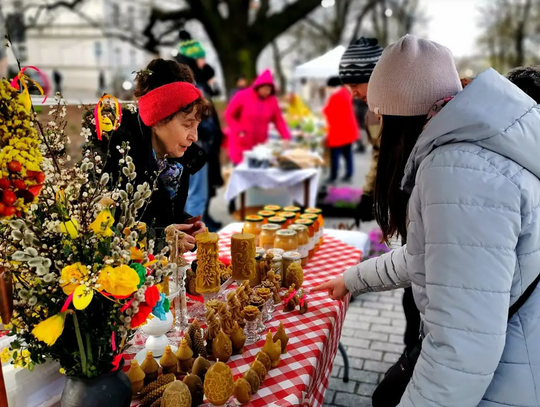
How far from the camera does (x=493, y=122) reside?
39.4 inches

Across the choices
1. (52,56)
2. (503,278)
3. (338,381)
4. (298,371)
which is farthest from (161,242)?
(52,56)

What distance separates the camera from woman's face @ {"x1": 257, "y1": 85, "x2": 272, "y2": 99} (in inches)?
238

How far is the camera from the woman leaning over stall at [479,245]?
96 cm

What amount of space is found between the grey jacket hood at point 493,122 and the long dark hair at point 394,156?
0.51 ft

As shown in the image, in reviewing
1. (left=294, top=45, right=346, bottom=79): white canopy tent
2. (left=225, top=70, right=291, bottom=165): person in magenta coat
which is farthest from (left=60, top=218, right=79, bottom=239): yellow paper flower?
(left=225, top=70, right=291, bottom=165): person in magenta coat

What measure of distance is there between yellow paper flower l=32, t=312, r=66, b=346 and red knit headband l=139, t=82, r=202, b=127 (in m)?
→ 1.09

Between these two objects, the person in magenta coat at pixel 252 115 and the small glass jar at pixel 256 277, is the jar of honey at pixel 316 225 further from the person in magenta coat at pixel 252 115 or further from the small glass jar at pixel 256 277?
the person in magenta coat at pixel 252 115

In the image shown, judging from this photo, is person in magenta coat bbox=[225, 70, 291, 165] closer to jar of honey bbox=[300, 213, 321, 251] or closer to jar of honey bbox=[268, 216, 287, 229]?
jar of honey bbox=[300, 213, 321, 251]

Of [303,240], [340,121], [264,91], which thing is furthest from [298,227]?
[340,121]

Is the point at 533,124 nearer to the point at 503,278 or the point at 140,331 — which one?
the point at 503,278

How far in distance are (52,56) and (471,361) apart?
4060 cm

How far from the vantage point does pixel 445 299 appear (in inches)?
38.8

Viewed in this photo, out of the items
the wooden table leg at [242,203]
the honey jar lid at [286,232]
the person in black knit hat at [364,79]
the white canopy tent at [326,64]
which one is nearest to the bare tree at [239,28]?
the wooden table leg at [242,203]

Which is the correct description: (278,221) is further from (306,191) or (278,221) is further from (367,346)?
(306,191)
